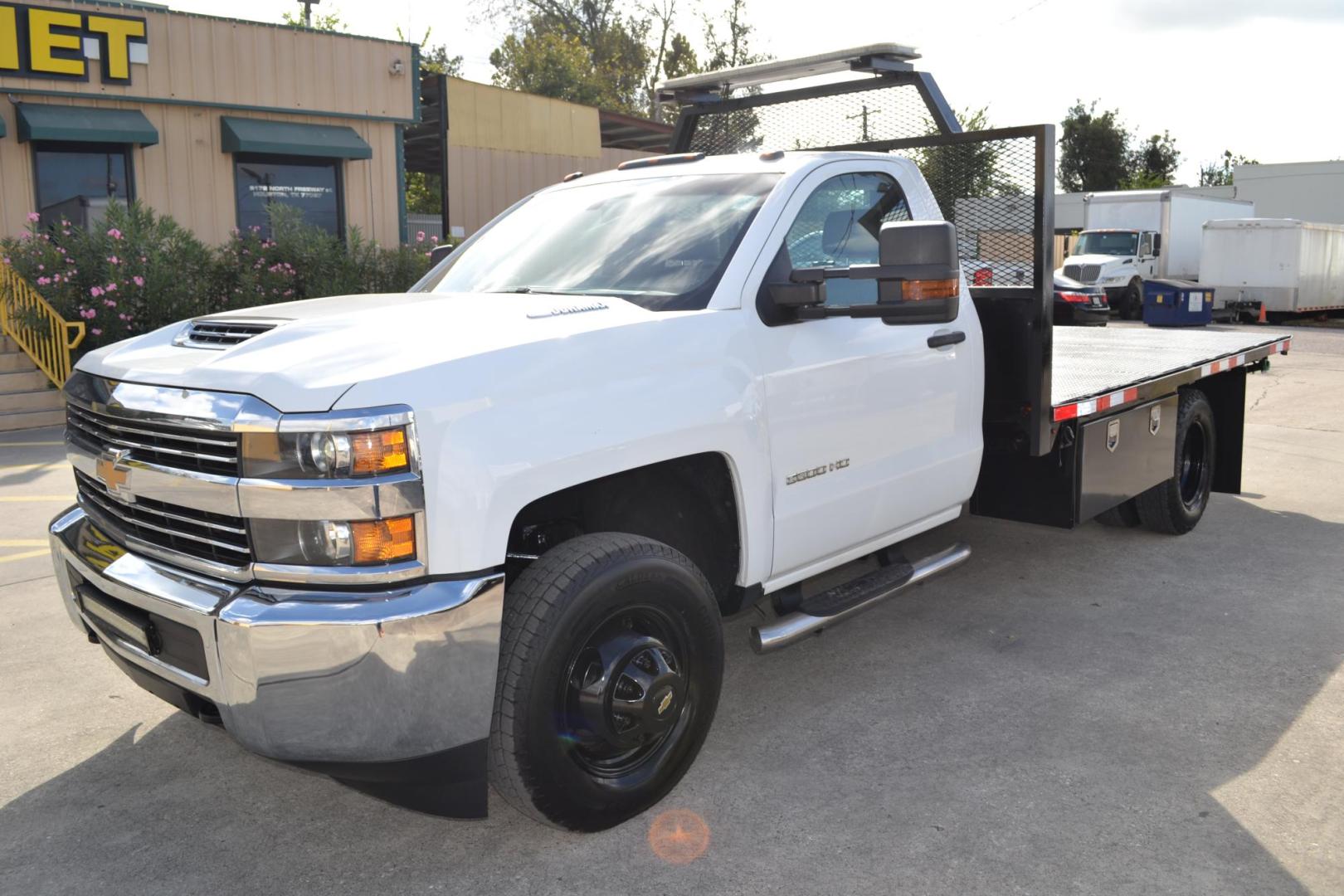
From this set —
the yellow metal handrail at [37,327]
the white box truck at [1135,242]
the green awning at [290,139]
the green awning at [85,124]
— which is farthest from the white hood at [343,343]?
the white box truck at [1135,242]

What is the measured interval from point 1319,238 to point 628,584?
29.2m

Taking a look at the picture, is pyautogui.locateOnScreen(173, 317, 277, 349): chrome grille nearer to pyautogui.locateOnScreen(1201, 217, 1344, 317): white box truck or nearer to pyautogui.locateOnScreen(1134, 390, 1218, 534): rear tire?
pyautogui.locateOnScreen(1134, 390, 1218, 534): rear tire

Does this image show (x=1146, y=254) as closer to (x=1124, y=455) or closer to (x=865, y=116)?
(x=1124, y=455)

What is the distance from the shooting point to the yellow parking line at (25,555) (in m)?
6.44

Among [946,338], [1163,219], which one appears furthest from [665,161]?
[1163,219]

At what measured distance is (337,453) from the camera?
2.75 meters

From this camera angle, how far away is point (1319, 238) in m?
27.4

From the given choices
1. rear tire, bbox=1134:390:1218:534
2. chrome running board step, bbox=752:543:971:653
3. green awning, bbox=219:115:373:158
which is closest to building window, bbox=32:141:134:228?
green awning, bbox=219:115:373:158

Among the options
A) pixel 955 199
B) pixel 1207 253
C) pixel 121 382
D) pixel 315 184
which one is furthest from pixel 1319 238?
pixel 121 382

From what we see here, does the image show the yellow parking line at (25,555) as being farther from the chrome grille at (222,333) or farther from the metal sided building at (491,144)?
the metal sided building at (491,144)

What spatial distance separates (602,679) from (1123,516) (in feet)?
15.1

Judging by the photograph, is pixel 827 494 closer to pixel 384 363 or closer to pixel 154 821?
pixel 384 363

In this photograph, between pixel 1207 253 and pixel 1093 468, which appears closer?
pixel 1093 468

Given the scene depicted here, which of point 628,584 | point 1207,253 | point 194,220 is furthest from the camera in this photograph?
point 1207,253
